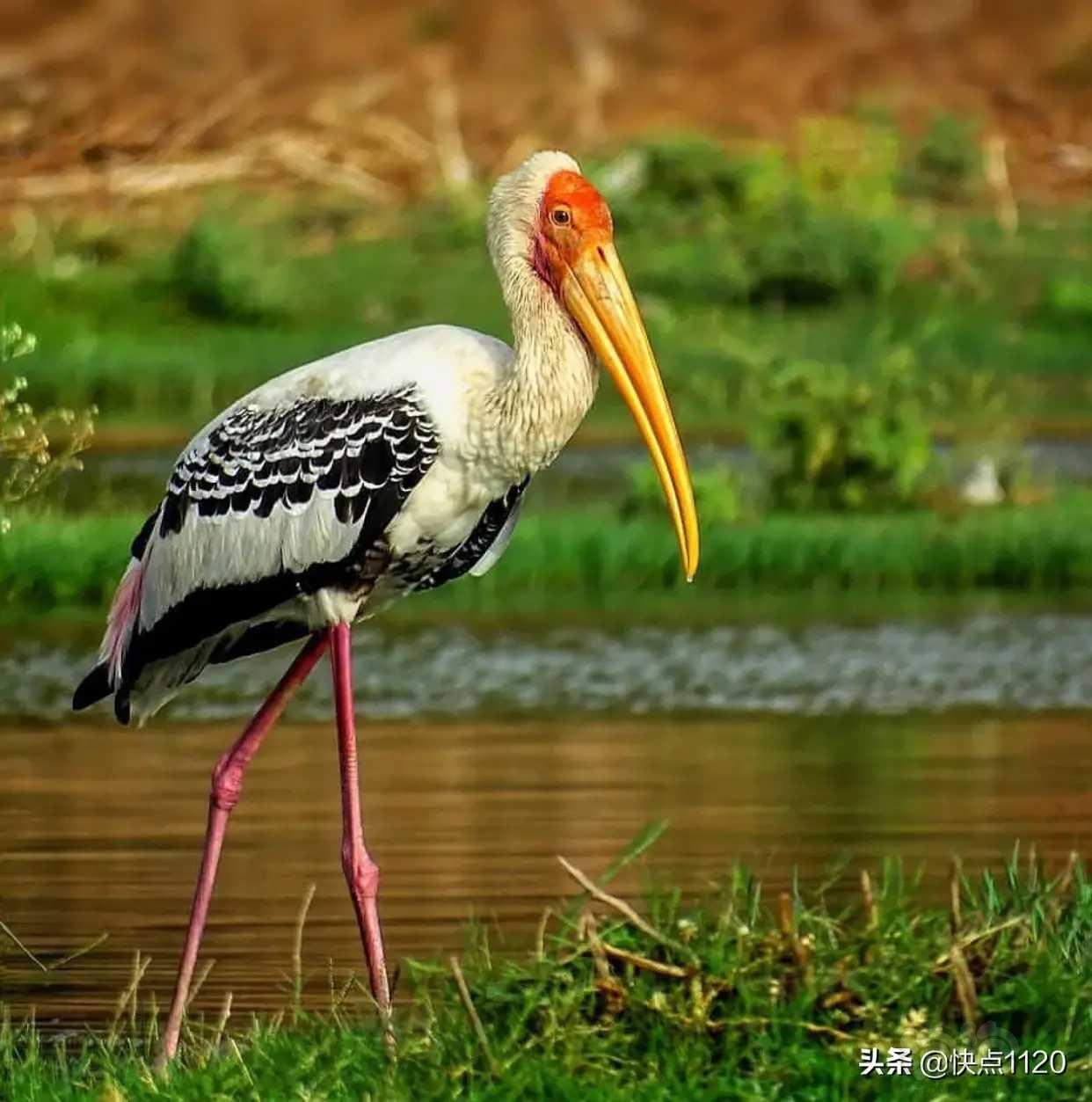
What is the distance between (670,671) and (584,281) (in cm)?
533

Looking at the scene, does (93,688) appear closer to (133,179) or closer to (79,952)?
(79,952)

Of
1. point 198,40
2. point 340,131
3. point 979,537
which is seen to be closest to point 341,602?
point 979,537

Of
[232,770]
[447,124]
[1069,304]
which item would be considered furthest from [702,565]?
[447,124]

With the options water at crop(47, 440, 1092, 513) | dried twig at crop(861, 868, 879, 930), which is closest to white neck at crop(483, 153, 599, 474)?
dried twig at crop(861, 868, 879, 930)

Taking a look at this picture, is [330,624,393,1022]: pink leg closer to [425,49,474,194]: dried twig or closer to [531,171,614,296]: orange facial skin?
[531,171,614,296]: orange facial skin

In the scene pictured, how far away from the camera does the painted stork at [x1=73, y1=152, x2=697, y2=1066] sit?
7715 millimetres

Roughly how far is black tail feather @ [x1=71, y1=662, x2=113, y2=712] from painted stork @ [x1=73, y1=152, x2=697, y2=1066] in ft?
1.41

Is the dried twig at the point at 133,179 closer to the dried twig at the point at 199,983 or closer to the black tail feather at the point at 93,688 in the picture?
the black tail feather at the point at 93,688

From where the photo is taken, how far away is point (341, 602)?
7.98 meters

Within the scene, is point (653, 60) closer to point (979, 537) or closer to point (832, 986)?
point (979, 537)

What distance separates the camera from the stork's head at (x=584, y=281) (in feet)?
25.3

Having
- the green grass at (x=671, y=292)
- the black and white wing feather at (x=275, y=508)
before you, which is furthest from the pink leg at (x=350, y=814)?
the green grass at (x=671, y=292)

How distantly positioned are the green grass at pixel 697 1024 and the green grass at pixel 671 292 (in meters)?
13.3

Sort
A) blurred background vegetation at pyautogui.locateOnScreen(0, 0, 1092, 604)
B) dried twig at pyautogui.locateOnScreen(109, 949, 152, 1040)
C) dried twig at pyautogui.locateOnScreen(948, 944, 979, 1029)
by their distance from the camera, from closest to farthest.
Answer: dried twig at pyautogui.locateOnScreen(948, 944, 979, 1029) → dried twig at pyautogui.locateOnScreen(109, 949, 152, 1040) → blurred background vegetation at pyautogui.locateOnScreen(0, 0, 1092, 604)
